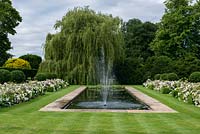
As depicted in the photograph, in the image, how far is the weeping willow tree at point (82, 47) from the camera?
27.9 meters

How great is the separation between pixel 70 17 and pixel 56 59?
3229 mm

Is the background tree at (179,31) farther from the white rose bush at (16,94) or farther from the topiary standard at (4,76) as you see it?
the white rose bush at (16,94)

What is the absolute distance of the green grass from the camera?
289 inches

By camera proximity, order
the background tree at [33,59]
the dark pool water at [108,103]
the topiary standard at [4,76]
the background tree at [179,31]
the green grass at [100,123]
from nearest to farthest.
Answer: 1. the green grass at [100,123]
2. the dark pool water at [108,103]
3. the topiary standard at [4,76]
4. the background tree at [179,31]
5. the background tree at [33,59]

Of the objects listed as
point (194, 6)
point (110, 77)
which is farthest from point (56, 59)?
point (194, 6)

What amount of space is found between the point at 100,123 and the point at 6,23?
98.3 ft

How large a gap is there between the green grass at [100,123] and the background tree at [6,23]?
27.4 metres

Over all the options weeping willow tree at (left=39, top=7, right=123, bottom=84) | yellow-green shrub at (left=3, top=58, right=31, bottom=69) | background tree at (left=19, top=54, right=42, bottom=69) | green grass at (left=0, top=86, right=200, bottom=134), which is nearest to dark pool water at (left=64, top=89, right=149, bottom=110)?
green grass at (left=0, top=86, right=200, bottom=134)

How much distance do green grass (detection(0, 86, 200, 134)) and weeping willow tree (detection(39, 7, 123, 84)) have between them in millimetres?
17827

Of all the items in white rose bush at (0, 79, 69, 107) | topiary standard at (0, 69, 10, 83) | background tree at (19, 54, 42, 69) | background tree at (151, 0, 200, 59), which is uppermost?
background tree at (151, 0, 200, 59)

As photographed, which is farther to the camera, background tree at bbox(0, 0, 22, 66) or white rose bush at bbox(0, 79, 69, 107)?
background tree at bbox(0, 0, 22, 66)

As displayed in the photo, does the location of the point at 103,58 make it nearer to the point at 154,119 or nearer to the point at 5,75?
the point at 5,75

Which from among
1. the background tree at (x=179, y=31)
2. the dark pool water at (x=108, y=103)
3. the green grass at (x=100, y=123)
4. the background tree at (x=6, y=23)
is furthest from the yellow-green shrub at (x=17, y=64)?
the green grass at (x=100, y=123)

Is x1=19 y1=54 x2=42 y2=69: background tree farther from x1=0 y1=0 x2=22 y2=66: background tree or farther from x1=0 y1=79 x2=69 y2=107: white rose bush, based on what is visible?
x1=0 y1=79 x2=69 y2=107: white rose bush
